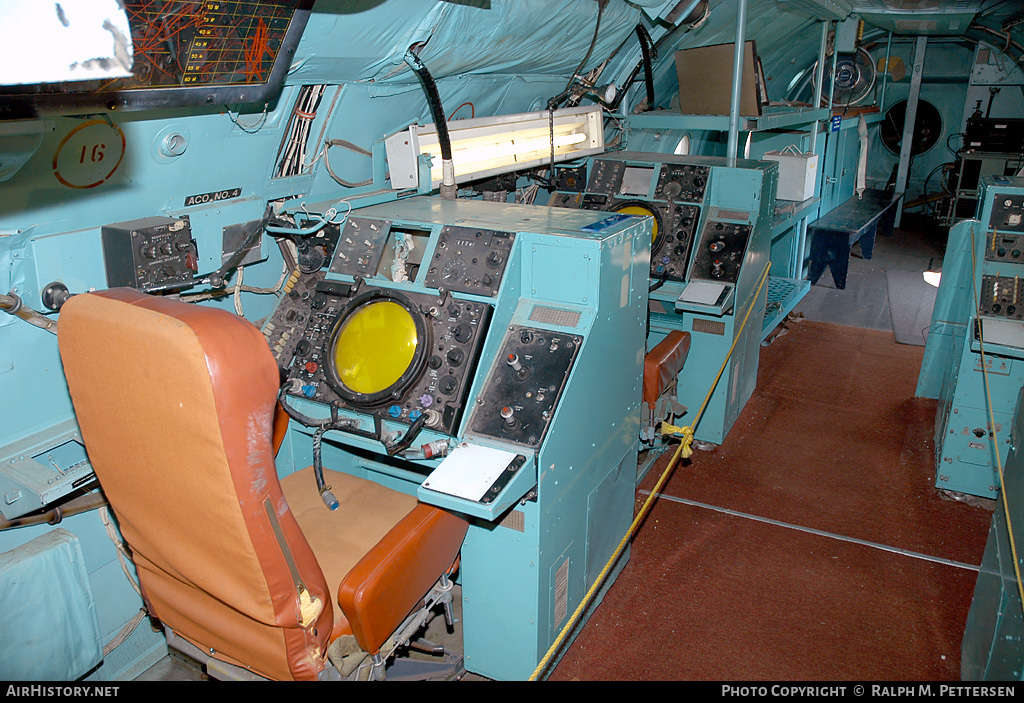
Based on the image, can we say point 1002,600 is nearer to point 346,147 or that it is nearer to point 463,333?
point 463,333

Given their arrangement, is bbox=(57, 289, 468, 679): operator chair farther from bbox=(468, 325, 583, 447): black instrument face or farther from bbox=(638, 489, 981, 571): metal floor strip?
bbox=(638, 489, 981, 571): metal floor strip

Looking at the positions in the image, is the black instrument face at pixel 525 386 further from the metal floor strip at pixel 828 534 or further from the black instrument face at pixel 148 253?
the metal floor strip at pixel 828 534

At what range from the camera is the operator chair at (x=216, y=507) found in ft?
4.97

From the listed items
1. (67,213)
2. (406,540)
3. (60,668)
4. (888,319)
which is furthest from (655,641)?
(888,319)

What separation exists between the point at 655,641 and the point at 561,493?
3.13 ft

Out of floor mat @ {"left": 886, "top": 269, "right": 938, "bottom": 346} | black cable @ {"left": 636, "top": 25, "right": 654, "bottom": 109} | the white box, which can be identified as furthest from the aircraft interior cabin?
floor mat @ {"left": 886, "top": 269, "right": 938, "bottom": 346}

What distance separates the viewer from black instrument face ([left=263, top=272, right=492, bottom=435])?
2.55 metres

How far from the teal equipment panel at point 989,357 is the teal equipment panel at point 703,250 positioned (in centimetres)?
119

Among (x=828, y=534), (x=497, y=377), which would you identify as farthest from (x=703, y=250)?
(x=497, y=377)

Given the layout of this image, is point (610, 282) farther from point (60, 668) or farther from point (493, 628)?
point (60, 668)

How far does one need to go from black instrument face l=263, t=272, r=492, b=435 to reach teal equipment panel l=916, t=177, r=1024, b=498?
8.99ft

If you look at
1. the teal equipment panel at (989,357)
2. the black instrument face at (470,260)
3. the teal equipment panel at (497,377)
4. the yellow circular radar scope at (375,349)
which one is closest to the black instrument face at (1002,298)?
the teal equipment panel at (989,357)

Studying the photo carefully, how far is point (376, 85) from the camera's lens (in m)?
3.26

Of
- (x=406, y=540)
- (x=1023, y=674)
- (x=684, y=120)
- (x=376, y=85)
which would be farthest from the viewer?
(x=684, y=120)
